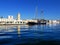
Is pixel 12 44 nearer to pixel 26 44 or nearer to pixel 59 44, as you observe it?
pixel 26 44

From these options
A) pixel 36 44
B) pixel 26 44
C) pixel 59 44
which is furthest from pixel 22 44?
pixel 59 44

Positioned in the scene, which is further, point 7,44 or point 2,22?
point 2,22

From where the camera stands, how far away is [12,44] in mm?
24797

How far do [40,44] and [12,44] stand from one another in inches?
198

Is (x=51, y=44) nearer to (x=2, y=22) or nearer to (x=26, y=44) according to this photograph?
(x=26, y=44)

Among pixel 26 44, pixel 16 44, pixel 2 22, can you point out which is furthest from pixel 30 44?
pixel 2 22

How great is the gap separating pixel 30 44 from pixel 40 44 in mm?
1795

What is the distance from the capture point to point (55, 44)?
24.5m

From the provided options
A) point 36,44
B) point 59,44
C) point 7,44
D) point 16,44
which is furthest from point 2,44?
point 59,44

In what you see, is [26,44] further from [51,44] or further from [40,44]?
[51,44]

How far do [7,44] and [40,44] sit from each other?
5.96m

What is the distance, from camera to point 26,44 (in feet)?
81.3

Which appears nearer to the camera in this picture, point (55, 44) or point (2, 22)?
point (55, 44)

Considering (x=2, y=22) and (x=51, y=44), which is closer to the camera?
(x=51, y=44)
